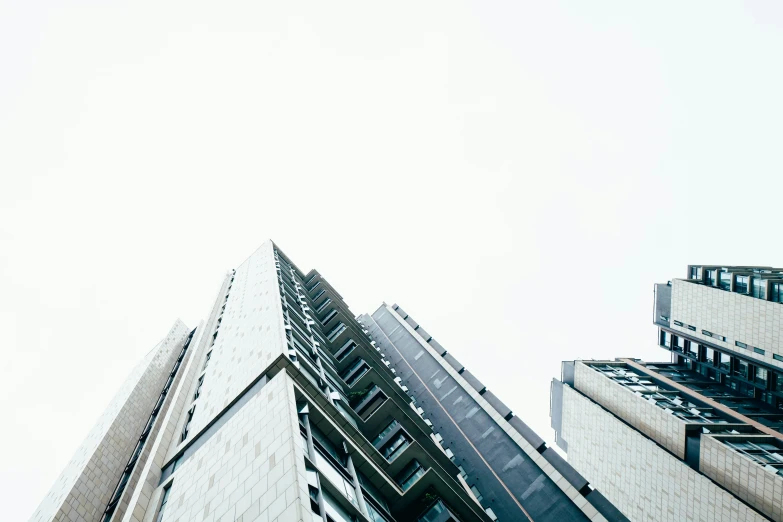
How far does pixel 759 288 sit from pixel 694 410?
17.9 meters

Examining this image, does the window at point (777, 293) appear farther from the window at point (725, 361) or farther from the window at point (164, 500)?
the window at point (164, 500)

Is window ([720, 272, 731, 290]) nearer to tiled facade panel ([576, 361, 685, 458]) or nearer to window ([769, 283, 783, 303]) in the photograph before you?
window ([769, 283, 783, 303])

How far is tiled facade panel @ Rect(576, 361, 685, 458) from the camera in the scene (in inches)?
2037

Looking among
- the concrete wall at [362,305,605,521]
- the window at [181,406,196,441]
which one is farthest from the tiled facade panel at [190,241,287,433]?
the concrete wall at [362,305,605,521]

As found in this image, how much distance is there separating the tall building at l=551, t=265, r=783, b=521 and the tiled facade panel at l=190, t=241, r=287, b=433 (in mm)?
44986

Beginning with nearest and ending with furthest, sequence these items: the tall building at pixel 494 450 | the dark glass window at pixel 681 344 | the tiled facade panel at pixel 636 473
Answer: the tall building at pixel 494 450 → the tiled facade panel at pixel 636 473 → the dark glass window at pixel 681 344

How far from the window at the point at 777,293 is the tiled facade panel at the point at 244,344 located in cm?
5796

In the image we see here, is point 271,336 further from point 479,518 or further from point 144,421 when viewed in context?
point 144,421

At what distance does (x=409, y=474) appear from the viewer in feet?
103

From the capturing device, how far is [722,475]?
4459cm

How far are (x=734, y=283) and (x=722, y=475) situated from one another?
28.8 meters

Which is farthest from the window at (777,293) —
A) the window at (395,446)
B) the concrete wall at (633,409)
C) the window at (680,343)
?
the window at (395,446)

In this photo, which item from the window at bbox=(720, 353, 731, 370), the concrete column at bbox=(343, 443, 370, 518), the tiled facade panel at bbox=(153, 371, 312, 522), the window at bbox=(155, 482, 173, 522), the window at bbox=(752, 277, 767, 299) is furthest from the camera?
the window at bbox=(720, 353, 731, 370)

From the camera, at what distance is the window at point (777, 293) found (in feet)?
177
